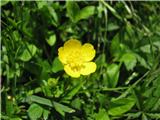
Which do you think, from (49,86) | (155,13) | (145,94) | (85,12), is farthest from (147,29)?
(49,86)

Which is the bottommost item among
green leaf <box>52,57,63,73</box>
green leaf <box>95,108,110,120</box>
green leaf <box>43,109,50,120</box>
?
green leaf <box>95,108,110,120</box>

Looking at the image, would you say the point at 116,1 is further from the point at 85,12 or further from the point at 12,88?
the point at 12,88

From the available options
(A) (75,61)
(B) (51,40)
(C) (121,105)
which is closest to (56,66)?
(A) (75,61)

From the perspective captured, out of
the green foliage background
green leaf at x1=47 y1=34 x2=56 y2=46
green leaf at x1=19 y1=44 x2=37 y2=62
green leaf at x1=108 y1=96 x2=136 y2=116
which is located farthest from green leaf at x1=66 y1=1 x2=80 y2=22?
green leaf at x1=108 y1=96 x2=136 y2=116

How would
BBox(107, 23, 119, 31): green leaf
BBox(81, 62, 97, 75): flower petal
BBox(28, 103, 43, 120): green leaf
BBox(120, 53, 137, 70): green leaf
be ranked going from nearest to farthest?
BBox(28, 103, 43, 120): green leaf → BBox(81, 62, 97, 75): flower petal → BBox(120, 53, 137, 70): green leaf → BBox(107, 23, 119, 31): green leaf

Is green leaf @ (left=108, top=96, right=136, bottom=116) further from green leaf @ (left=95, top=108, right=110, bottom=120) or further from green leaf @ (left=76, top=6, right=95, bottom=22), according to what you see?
green leaf @ (left=76, top=6, right=95, bottom=22)
